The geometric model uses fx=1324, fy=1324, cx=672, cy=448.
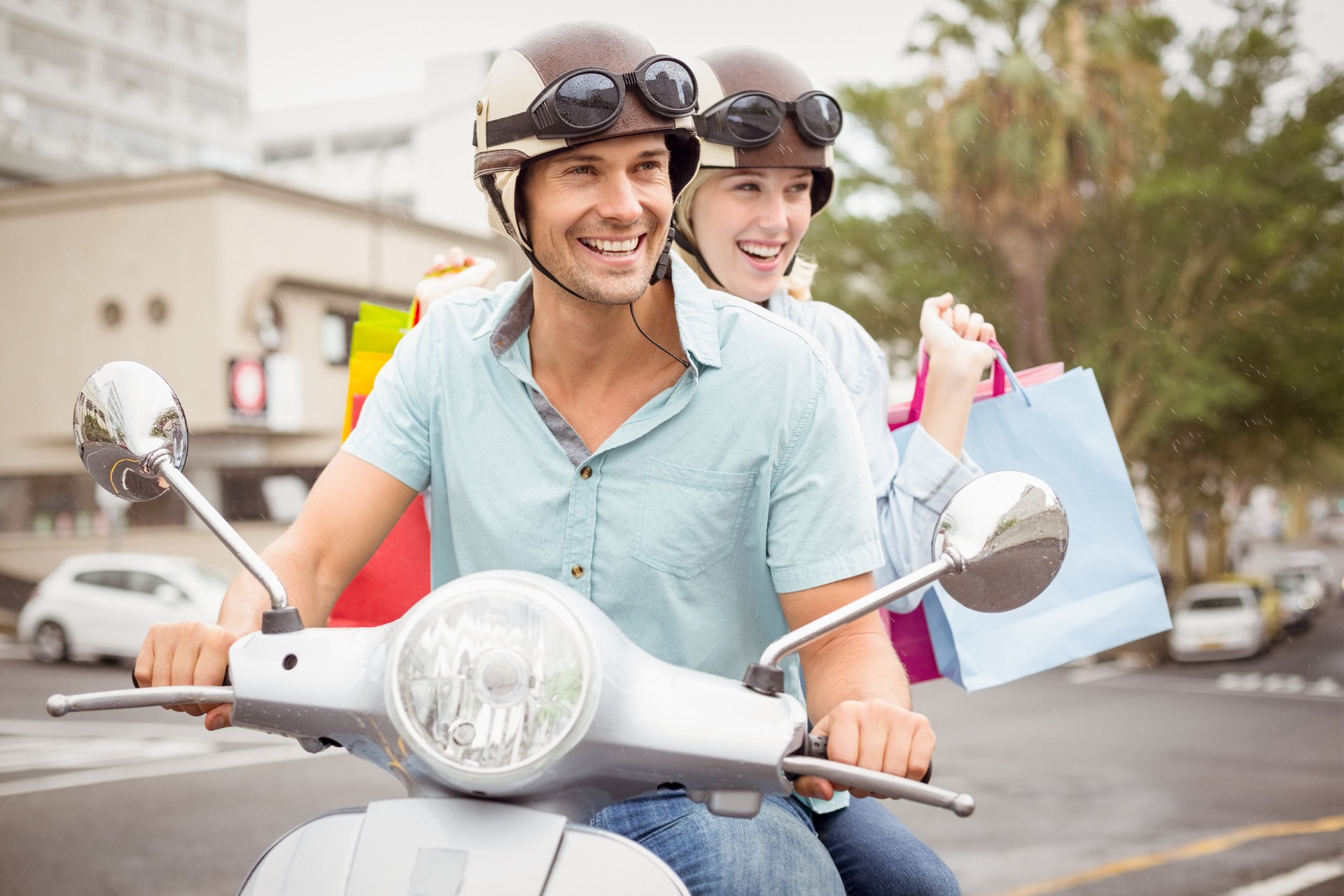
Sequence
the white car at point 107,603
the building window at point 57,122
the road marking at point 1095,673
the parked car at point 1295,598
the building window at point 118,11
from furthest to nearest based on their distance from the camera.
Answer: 1. the building window at point 118,11
2. the building window at point 57,122
3. the parked car at point 1295,598
4. the road marking at point 1095,673
5. the white car at point 107,603

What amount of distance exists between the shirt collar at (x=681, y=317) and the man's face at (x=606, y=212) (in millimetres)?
91

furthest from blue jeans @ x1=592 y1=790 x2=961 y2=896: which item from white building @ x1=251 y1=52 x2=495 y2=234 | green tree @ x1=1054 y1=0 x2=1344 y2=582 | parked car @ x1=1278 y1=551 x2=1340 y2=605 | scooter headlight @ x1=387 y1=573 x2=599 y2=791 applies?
white building @ x1=251 y1=52 x2=495 y2=234

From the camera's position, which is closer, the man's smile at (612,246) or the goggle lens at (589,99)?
the goggle lens at (589,99)

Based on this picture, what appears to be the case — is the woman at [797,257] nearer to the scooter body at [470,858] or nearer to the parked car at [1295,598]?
the scooter body at [470,858]

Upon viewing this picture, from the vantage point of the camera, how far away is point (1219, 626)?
999 inches

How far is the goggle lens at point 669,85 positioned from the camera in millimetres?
1642

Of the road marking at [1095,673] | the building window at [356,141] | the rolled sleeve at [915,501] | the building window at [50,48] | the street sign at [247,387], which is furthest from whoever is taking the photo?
the building window at [356,141]

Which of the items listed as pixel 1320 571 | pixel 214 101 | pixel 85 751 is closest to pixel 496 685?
pixel 85 751

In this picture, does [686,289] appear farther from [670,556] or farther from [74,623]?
[74,623]

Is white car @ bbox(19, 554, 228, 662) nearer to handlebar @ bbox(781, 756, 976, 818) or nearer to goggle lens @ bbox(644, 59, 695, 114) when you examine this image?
goggle lens @ bbox(644, 59, 695, 114)

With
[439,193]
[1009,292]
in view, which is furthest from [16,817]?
[439,193]

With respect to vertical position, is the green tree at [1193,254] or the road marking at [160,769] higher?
the green tree at [1193,254]

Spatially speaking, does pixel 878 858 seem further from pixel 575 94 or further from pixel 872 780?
pixel 575 94

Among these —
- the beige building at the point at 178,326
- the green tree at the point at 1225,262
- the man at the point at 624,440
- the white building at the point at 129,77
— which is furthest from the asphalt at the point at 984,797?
the white building at the point at 129,77
